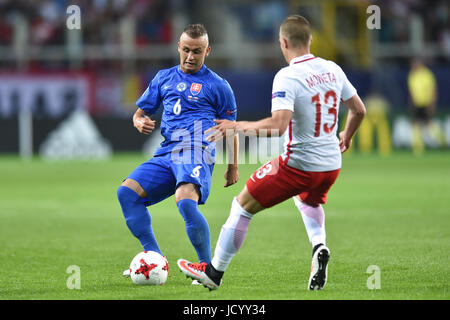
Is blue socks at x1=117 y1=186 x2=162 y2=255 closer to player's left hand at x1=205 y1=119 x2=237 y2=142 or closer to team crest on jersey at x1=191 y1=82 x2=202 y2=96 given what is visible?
team crest on jersey at x1=191 y1=82 x2=202 y2=96

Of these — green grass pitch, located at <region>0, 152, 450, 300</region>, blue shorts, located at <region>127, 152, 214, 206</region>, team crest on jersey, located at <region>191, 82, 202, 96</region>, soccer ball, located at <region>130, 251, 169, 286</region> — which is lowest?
green grass pitch, located at <region>0, 152, 450, 300</region>

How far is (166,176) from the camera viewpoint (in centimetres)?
671

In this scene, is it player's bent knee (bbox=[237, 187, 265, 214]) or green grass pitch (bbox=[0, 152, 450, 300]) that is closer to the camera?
player's bent knee (bbox=[237, 187, 265, 214])

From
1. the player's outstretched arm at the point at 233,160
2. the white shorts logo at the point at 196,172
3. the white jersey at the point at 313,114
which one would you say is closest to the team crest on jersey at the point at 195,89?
the player's outstretched arm at the point at 233,160

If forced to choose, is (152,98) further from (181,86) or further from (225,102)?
(225,102)

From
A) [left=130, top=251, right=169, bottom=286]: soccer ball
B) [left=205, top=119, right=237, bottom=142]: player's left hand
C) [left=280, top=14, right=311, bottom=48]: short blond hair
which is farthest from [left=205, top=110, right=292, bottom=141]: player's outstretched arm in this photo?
[left=130, top=251, right=169, bottom=286]: soccer ball

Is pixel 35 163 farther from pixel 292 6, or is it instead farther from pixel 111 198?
pixel 292 6

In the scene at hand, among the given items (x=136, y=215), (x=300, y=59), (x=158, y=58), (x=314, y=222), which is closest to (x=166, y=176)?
(x=136, y=215)

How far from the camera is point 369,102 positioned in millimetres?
23500

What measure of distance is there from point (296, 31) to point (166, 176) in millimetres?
1627

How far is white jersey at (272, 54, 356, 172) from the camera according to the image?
19.3 feet

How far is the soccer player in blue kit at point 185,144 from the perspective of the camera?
261 inches

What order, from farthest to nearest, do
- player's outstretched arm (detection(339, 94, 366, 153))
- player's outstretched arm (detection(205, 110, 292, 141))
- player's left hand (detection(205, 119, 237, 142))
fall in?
player's outstretched arm (detection(339, 94, 366, 153))
player's left hand (detection(205, 119, 237, 142))
player's outstretched arm (detection(205, 110, 292, 141))

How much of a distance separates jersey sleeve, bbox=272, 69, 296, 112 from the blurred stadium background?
1657 centimetres
